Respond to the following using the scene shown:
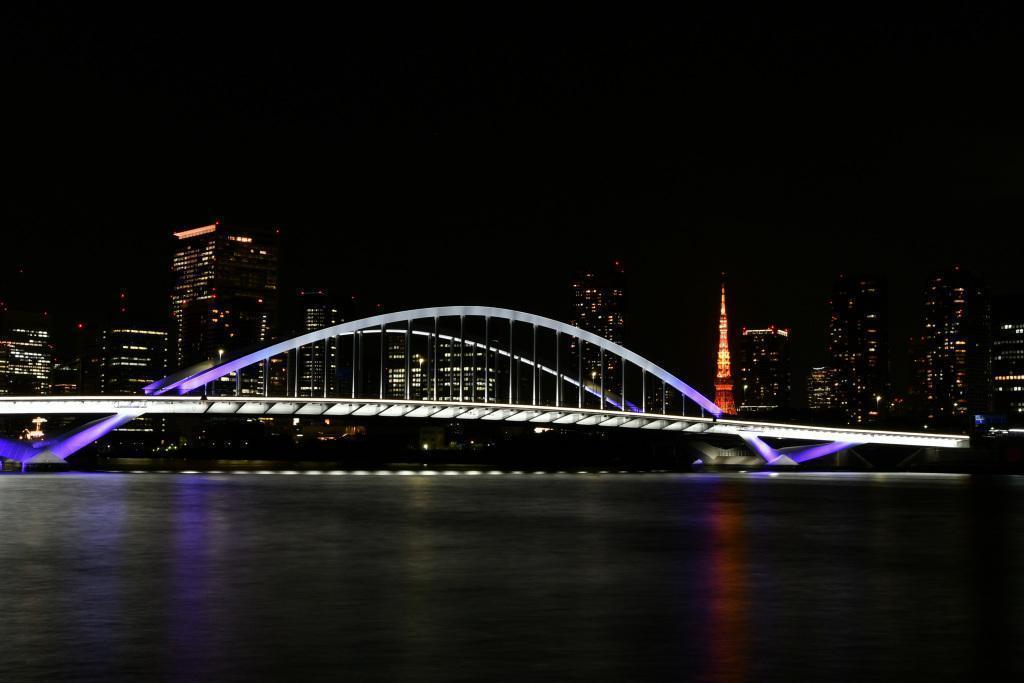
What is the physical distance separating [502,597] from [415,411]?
71469 mm

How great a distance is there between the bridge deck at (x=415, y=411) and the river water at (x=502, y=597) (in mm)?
43703

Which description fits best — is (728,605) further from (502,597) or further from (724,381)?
(724,381)

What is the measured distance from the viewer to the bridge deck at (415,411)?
7706cm

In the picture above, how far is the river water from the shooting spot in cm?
1092

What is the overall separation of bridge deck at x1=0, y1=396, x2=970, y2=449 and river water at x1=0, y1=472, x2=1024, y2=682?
4370cm

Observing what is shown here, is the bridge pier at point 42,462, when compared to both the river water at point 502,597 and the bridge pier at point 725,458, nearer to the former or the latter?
the river water at point 502,597

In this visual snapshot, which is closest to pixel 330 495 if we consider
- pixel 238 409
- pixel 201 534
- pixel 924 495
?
pixel 201 534

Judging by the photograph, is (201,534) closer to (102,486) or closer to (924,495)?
(102,486)

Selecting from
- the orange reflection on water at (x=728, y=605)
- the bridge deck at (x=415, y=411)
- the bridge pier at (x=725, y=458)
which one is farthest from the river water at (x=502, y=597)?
the bridge pier at (x=725, y=458)

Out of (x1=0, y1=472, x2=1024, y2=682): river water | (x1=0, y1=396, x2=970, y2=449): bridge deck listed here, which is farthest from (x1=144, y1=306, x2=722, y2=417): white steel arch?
(x1=0, y1=472, x2=1024, y2=682): river water

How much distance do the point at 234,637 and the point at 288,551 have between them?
1084 centimetres

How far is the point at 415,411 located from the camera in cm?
8706

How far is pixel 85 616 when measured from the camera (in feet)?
45.4

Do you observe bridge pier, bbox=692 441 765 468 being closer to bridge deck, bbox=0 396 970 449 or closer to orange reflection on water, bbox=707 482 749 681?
bridge deck, bbox=0 396 970 449
